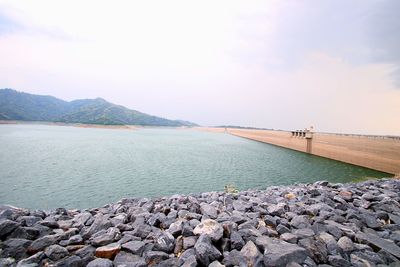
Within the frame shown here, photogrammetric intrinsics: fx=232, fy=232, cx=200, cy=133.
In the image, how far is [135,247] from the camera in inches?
141

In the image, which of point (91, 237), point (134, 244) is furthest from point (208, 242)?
point (91, 237)

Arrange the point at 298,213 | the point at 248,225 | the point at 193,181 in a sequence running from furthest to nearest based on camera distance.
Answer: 1. the point at 193,181
2. the point at 298,213
3. the point at 248,225

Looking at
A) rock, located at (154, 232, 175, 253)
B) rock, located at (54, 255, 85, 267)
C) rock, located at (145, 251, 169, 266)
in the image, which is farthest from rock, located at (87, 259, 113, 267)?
rock, located at (154, 232, 175, 253)

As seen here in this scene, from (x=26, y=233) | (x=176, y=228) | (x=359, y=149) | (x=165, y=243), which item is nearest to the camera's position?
(x=165, y=243)

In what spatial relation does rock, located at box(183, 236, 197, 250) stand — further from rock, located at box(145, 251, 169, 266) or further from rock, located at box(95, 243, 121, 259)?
rock, located at box(95, 243, 121, 259)

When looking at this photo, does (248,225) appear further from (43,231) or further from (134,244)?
(43,231)

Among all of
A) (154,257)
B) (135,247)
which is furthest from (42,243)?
(154,257)

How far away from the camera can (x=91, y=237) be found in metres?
3.90

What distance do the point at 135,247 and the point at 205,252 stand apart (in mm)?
1115

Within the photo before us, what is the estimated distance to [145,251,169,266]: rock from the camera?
3297 millimetres

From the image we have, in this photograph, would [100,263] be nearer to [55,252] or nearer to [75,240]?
[55,252]

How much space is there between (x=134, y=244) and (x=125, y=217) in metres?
1.39

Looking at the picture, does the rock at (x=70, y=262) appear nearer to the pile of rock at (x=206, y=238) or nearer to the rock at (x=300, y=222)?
the pile of rock at (x=206, y=238)

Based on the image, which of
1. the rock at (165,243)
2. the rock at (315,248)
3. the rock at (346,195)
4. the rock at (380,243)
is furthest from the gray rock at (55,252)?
the rock at (346,195)
